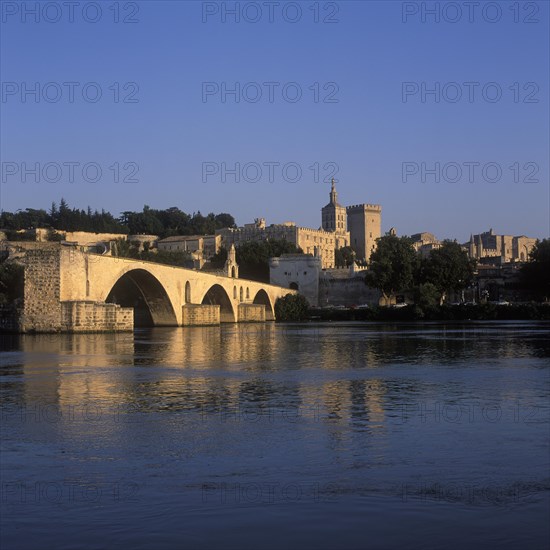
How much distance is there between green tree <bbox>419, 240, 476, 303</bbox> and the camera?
92.6 metres

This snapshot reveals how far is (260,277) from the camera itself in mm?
117188

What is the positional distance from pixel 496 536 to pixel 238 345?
32021 mm

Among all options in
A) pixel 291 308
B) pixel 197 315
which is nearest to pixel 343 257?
pixel 291 308

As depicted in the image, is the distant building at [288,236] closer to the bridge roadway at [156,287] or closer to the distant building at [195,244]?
the distant building at [195,244]

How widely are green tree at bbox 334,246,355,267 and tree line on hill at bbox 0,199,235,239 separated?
1020 inches

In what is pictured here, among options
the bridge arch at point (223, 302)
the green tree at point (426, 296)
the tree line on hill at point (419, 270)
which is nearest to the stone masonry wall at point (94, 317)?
the bridge arch at point (223, 302)

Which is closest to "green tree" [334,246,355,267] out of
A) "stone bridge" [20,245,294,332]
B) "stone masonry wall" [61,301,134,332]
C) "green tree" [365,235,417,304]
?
"green tree" [365,235,417,304]

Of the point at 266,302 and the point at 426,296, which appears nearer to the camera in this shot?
the point at 426,296

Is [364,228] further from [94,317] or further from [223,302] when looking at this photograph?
[94,317]

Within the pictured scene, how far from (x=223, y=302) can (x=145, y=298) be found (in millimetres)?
20246

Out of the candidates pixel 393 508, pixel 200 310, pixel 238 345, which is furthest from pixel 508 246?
pixel 393 508

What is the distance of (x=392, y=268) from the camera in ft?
307

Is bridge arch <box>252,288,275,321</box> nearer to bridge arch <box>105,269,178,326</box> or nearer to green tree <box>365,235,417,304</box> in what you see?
green tree <box>365,235,417,304</box>

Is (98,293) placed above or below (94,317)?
above
